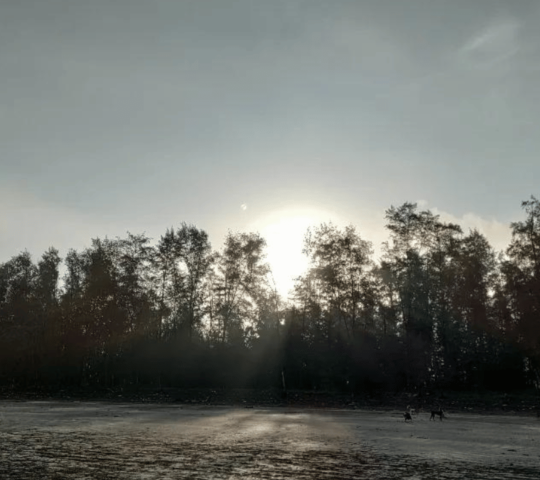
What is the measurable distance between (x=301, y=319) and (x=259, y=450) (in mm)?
51130

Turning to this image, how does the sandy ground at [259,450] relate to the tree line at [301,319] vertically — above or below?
below

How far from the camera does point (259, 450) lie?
18922 mm

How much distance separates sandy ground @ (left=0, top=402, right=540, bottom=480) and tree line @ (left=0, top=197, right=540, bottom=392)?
2775cm

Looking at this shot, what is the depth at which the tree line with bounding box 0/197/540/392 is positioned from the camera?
188ft

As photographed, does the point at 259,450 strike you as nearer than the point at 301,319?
Yes

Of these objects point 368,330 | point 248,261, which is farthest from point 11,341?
point 368,330

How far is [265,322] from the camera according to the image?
68812 millimetres

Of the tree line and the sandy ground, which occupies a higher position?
the tree line

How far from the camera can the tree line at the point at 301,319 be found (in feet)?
188

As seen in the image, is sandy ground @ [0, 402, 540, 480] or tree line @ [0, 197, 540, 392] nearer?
sandy ground @ [0, 402, 540, 480]

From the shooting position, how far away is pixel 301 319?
69750mm

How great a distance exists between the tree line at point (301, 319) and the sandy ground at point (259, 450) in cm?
2775

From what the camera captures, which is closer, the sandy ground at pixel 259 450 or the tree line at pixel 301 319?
the sandy ground at pixel 259 450

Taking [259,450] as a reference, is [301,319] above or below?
above
